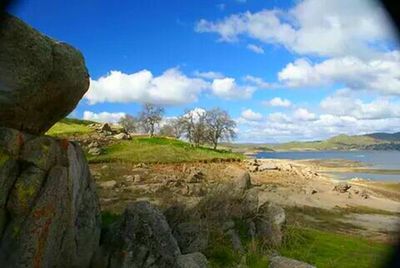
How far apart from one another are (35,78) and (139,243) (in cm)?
399

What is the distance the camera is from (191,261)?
11750 millimetres

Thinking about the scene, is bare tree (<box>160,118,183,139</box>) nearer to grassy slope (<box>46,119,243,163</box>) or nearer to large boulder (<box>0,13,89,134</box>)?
grassy slope (<box>46,119,243,163</box>)

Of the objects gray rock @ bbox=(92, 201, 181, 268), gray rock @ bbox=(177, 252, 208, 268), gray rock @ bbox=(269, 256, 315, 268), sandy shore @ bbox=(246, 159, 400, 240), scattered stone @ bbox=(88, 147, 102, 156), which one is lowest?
sandy shore @ bbox=(246, 159, 400, 240)

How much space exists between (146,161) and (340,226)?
24.3m

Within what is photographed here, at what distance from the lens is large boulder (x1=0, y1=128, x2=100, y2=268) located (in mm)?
8852

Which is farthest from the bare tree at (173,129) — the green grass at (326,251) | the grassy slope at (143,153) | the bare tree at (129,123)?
the green grass at (326,251)

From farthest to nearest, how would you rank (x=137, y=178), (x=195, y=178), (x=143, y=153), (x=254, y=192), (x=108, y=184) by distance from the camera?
1. (x=143, y=153)
2. (x=195, y=178)
3. (x=137, y=178)
4. (x=108, y=184)
5. (x=254, y=192)

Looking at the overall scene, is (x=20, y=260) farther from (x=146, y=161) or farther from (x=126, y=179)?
(x=146, y=161)

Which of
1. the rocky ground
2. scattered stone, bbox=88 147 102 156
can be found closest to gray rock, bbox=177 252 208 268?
the rocky ground

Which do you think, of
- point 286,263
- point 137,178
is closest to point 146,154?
point 137,178

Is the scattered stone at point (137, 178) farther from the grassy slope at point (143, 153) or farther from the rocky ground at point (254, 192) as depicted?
the grassy slope at point (143, 153)

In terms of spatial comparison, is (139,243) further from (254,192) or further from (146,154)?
(146,154)

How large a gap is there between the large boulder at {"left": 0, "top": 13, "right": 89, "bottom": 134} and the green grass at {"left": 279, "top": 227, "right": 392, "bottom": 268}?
32.9 feet

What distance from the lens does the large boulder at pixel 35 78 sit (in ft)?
29.7
